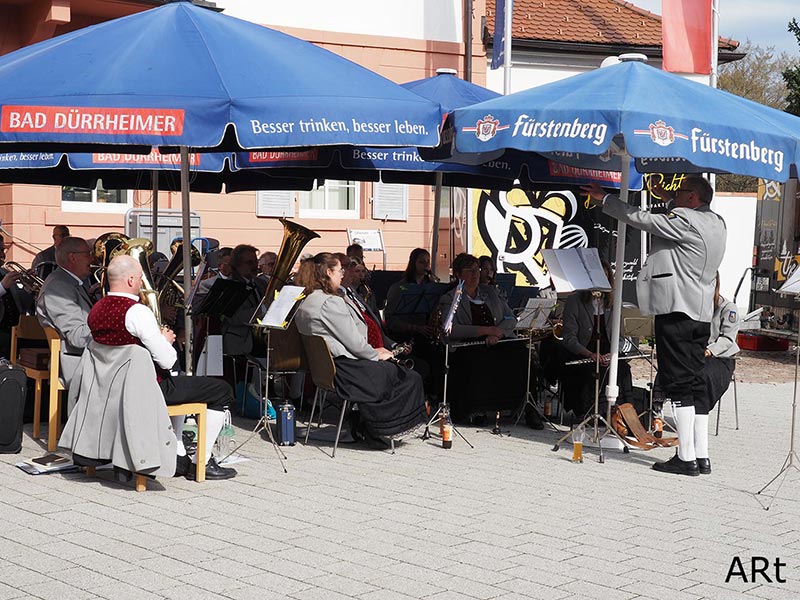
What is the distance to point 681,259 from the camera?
827cm

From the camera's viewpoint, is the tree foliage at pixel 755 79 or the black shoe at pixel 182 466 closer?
the black shoe at pixel 182 466

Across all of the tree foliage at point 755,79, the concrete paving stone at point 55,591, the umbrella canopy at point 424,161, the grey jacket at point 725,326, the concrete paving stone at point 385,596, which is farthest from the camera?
the tree foliage at point 755,79

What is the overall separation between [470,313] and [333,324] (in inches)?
76.5

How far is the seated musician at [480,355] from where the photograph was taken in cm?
1006

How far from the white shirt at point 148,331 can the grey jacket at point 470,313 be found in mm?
3210

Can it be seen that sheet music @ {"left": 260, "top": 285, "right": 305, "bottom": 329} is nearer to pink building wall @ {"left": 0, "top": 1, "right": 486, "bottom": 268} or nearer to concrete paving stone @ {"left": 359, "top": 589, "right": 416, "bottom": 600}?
concrete paving stone @ {"left": 359, "top": 589, "right": 416, "bottom": 600}

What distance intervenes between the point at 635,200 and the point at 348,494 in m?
12.5

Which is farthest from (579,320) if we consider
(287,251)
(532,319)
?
(287,251)

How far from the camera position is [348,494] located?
24.0 ft

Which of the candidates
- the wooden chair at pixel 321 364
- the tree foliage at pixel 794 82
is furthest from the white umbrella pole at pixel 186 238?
the tree foliage at pixel 794 82

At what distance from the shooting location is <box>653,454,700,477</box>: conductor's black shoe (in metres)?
8.36

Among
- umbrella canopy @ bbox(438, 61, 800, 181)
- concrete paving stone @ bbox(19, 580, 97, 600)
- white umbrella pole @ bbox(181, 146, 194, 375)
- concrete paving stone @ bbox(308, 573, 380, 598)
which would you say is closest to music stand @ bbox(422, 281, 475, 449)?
umbrella canopy @ bbox(438, 61, 800, 181)

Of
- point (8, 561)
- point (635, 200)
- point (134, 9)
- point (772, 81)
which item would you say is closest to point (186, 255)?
point (8, 561)

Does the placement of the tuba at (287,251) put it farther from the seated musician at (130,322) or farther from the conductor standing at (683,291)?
the conductor standing at (683,291)
